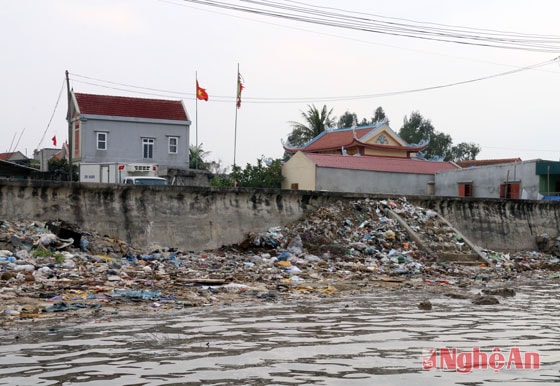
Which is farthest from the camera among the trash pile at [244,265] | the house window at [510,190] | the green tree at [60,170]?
the green tree at [60,170]

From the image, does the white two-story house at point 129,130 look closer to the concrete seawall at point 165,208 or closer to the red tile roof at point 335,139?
the red tile roof at point 335,139

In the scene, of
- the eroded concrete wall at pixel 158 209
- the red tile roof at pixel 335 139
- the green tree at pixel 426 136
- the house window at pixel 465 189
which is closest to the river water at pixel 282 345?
the eroded concrete wall at pixel 158 209

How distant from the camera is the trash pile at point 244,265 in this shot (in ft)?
28.5

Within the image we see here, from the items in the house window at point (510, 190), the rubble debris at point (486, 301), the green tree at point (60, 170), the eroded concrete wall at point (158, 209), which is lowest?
the rubble debris at point (486, 301)

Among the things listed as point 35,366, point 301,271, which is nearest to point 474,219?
point 301,271

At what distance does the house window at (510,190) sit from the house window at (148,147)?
17264 millimetres

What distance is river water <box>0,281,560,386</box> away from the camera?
4.74 meters

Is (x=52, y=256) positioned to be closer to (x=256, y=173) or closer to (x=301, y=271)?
(x=301, y=271)

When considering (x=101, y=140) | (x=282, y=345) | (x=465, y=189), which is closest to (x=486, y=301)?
(x=282, y=345)

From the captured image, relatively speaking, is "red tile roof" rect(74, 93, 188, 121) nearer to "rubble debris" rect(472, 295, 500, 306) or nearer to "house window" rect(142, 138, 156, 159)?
"house window" rect(142, 138, 156, 159)

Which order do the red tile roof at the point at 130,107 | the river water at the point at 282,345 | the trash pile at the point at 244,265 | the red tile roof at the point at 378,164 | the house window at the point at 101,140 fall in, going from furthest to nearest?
the red tile roof at the point at 130,107 → the house window at the point at 101,140 → the red tile roof at the point at 378,164 → the trash pile at the point at 244,265 → the river water at the point at 282,345

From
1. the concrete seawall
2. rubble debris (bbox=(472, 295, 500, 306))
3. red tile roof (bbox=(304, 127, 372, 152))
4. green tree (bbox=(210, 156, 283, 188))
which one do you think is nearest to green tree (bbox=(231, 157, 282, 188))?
green tree (bbox=(210, 156, 283, 188))

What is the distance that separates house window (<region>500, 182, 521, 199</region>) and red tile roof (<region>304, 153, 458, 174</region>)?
4193 millimetres

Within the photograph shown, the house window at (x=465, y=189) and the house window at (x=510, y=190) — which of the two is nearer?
the house window at (x=510, y=190)
